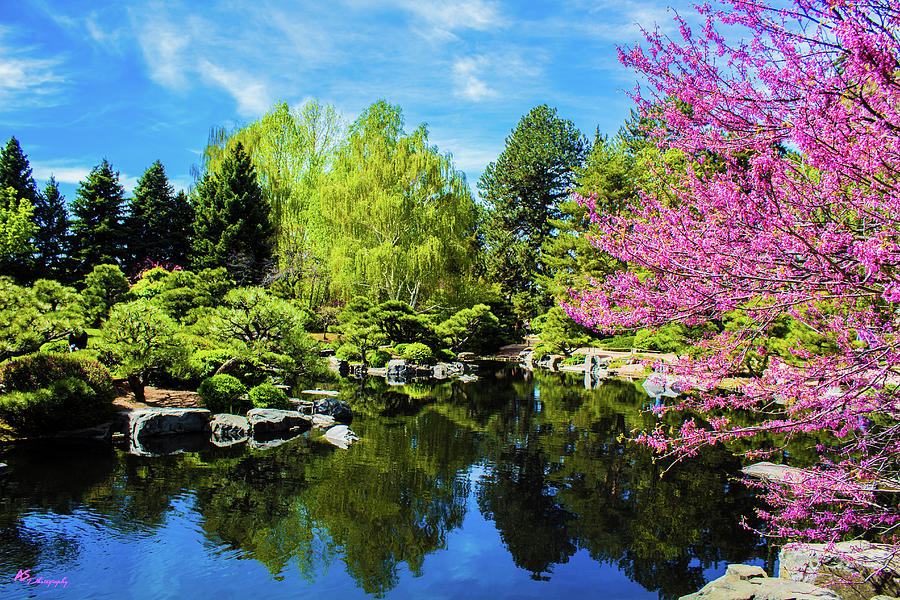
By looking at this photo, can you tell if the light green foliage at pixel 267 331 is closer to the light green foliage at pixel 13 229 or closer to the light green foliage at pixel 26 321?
the light green foliage at pixel 26 321

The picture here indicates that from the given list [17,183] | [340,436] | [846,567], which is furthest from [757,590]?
[17,183]

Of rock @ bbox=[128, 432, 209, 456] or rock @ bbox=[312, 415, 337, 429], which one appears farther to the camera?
rock @ bbox=[312, 415, 337, 429]

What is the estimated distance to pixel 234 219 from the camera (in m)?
29.7

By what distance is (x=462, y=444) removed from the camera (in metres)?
11.6

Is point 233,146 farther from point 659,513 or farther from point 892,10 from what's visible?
point 892,10

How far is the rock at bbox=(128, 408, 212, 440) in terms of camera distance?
11383mm

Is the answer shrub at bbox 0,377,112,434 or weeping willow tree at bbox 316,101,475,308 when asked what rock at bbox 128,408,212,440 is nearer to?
shrub at bbox 0,377,112,434

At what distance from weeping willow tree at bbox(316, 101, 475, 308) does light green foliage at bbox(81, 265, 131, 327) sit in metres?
9.19

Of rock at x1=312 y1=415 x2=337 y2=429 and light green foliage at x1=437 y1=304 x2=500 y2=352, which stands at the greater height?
light green foliage at x1=437 y1=304 x2=500 y2=352

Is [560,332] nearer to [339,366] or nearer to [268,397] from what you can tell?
[339,366]

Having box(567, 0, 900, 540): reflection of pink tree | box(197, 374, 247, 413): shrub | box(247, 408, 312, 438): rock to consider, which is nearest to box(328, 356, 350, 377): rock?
box(197, 374, 247, 413): shrub

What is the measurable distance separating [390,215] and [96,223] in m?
18.3

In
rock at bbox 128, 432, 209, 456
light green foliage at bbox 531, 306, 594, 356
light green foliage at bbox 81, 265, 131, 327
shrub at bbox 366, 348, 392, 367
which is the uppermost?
light green foliage at bbox 81, 265, 131, 327

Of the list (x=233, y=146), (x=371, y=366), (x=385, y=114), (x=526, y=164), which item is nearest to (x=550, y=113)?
(x=526, y=164)
